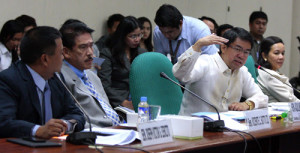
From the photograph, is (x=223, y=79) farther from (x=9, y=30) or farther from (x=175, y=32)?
(x=9, y=30)

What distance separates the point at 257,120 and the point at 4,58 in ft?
7.73

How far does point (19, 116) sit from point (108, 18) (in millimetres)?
3283

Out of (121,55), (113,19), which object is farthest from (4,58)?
(113,19)

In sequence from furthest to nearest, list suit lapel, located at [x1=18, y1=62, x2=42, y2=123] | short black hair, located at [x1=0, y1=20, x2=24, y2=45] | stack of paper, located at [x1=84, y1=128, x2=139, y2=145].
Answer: short black hair, located at [x1=0, y1=20, x2=24, y2=45]
suit lapel, located at [x1=18, y1=62, x2=42, y2=123]
stack of paper, located at [x1=84, y1=128, x2=139, y2=145]

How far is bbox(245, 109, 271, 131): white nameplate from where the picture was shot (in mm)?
1979

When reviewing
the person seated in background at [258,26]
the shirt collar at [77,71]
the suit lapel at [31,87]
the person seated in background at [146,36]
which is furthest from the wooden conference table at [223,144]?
the person seated in background at [258,26]

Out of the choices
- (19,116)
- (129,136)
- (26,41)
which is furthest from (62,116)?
(129,136)

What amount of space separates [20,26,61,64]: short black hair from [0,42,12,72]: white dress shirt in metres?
1.85

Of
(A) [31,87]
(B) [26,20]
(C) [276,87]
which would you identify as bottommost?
(C) [276,87]

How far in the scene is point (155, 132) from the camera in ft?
5.20

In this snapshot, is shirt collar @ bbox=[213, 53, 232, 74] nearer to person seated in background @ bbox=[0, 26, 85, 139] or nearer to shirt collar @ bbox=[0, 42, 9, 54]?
person seated in background @ bbox=[0, 26, 85, 139]

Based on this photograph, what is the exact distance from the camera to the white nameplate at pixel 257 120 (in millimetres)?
1979

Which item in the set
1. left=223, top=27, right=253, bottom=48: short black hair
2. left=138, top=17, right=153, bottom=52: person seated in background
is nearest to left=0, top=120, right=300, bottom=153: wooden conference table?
left=223, top=27, right=253, bottom=48: short black hair

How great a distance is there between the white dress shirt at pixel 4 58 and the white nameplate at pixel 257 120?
231 cm
